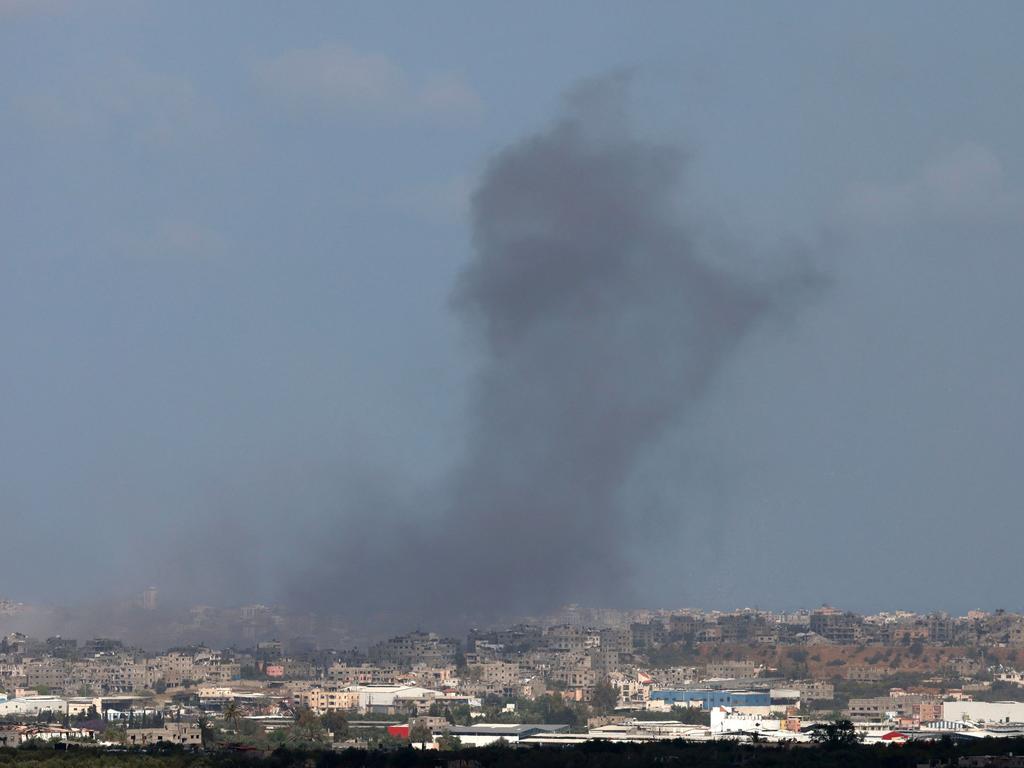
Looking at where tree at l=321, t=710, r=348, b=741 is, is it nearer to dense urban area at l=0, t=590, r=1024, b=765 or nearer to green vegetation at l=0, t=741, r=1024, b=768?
dense urban area at l=0, t=590, r=1024, b=765

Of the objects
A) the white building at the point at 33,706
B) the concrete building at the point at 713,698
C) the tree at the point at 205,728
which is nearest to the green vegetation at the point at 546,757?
the tree at the point at 205,728

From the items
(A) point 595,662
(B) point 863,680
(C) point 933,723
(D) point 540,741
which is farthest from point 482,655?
(D) point 540,741

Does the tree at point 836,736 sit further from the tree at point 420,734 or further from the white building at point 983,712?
the white building at point 983,712

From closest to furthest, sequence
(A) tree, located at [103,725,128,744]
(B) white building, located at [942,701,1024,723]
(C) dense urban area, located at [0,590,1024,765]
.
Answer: (A) tree, located at [103,725,128,744] → (C) dense urban area, located at [0,590,1024,765] → (B) white building, located at [942,701,1024,723]

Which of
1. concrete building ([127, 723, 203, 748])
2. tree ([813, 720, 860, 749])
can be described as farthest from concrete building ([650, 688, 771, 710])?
concrete building ([127, 723, 203, 748])

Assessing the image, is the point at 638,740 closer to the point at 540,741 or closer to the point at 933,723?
the point at 540,741

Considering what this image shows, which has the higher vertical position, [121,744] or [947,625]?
[947,625]

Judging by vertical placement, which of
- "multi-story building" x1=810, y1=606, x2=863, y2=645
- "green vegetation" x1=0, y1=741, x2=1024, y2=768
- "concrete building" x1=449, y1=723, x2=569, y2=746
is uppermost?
"multi-story building" x1=810, y1=606, x2=863, y2=645
